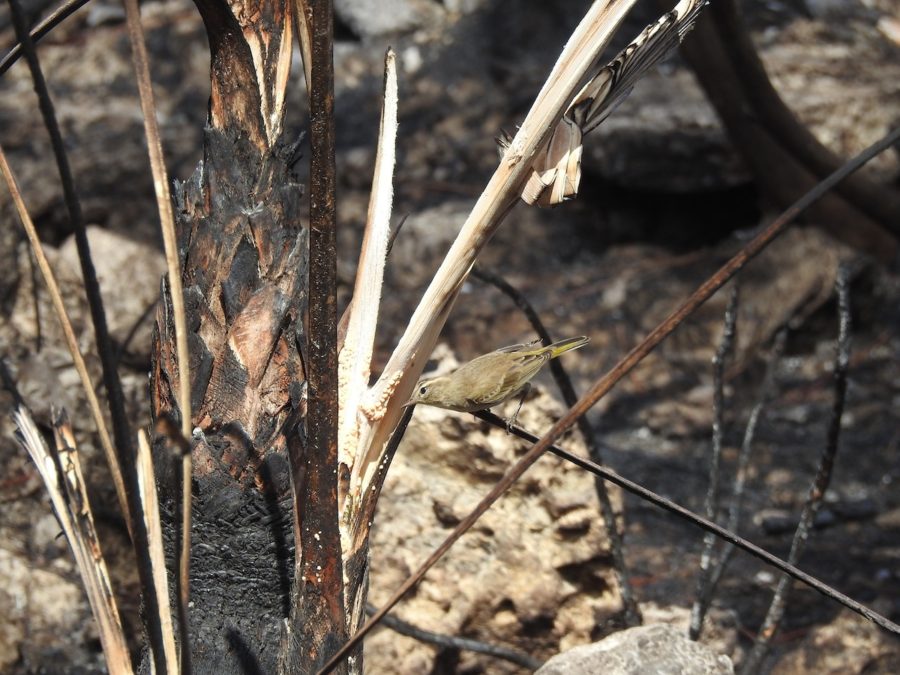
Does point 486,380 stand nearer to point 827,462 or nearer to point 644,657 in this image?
point 644,657

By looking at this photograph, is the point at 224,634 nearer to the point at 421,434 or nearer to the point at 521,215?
the point at 421,434

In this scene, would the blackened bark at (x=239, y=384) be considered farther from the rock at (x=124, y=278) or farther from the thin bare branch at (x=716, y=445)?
the rock at (x=124, y=278)

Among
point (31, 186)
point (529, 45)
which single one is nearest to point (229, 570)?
point (31, 186)

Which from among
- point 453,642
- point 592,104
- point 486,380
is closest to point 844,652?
point 453,642

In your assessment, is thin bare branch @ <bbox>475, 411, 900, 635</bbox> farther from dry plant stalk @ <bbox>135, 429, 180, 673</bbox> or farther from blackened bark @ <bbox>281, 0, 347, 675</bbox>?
dry plant stalk @ <bbox>135, 429, 180, 673</bbox>

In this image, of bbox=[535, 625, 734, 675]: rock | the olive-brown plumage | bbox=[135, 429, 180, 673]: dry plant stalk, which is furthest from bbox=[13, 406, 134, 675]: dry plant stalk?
bbox=[535, 625, 734, 675]: rock

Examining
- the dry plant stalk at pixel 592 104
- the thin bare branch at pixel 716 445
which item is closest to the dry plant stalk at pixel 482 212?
the dry plant stalk at pixel 592 104
